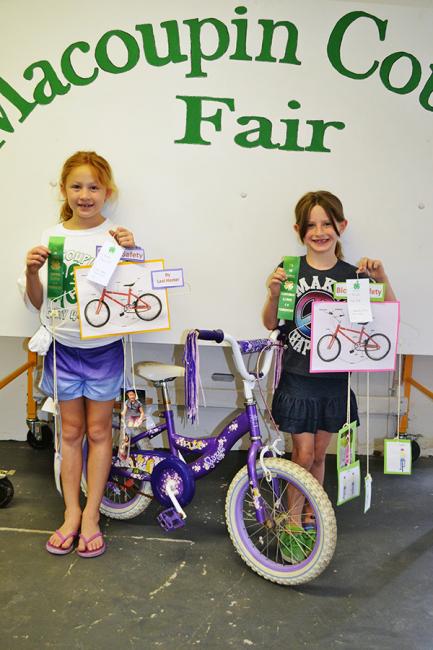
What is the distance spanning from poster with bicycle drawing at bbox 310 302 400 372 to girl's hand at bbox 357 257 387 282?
12 cm

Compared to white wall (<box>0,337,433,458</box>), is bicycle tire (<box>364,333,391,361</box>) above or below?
above

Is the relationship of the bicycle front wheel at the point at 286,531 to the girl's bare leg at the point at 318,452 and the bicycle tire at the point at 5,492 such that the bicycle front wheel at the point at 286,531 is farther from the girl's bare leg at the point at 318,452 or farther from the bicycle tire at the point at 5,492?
the bicycle tire at the point at 5,492

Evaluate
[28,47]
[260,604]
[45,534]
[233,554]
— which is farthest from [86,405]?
[28,47]

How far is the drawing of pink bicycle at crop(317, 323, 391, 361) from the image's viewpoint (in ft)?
6.67

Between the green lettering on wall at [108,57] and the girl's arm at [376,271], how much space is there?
1.15 m

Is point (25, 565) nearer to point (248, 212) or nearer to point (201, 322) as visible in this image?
point (201, 322)

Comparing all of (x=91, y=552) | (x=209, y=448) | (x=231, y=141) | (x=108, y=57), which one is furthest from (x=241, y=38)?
(x=91, y=552)

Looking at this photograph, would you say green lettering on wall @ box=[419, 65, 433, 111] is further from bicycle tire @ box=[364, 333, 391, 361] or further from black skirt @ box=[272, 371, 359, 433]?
black skirt @ box=[272, 371, 359, 433]

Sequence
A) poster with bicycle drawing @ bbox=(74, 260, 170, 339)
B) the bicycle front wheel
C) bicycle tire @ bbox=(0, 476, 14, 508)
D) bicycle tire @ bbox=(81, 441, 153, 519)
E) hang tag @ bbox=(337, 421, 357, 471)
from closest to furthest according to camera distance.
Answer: the bicycle front wheel, hang tag @ bbox=(337, 421, 357, 471), poster with bicycle drawing @ bbox=(74, 260, 170, 339), bicycle tire @ bbox=(81, 441, 153, 519), bicycle tire @ bbox=(0, 476, 14, 508)

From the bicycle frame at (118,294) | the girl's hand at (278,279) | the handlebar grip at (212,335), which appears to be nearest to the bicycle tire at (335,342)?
the girl's hand at (278,279)

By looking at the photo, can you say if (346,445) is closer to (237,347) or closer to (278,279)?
(237,347)

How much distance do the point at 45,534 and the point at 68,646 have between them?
25.9 inches

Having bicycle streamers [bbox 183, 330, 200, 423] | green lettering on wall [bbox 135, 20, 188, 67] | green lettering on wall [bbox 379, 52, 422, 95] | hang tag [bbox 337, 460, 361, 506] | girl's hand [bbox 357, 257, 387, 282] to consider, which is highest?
green lettering on wall [bbox 135, 20, 188, 67]

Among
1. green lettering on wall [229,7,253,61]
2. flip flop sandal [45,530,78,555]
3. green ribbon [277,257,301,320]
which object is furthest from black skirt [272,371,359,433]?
green lettering on wall [229,7,253,61]
